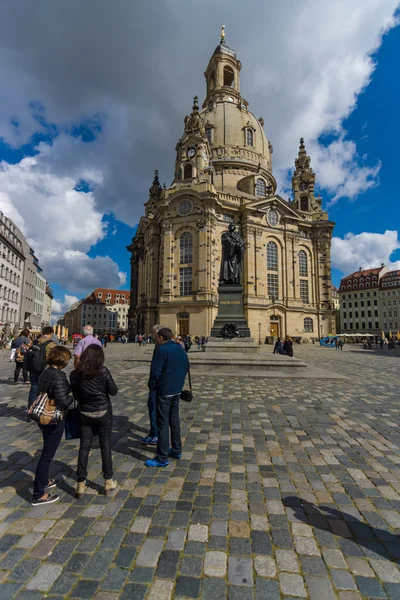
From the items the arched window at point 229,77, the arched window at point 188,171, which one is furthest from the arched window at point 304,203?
the arched window at point 229,77

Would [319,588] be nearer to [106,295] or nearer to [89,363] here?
[89,363]

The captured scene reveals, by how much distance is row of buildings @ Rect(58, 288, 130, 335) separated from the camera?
95.8 metres

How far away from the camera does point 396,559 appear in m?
2.47

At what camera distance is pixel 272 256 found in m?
46.8

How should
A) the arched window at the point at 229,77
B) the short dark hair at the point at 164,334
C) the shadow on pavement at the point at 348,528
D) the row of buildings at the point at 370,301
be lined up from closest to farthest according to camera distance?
the shadow on pavement at the point at 348,528 → the short dark hair at the point at 164,334 → the arched window at the point at 229,77 → the row of buildings at the point at 370,301

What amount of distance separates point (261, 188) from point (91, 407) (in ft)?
176

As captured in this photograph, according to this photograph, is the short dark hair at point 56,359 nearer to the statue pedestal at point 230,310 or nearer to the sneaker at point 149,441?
the sneaker at point 149,441

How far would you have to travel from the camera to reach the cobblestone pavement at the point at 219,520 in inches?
87.0

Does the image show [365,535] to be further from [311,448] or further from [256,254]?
[256,254]

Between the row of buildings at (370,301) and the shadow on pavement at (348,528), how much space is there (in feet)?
274

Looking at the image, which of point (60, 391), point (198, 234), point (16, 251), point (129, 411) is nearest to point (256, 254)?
point (198, 234)

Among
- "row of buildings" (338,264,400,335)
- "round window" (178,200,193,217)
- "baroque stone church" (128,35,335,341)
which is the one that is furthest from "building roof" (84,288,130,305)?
"row of buildings" (338,264,400,335)

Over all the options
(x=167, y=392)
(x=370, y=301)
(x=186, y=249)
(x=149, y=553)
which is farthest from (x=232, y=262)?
(x=370, y=301)

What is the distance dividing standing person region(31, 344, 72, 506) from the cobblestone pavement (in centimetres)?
15
